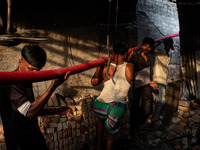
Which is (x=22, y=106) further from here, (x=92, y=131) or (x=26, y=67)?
(x=92, y=131)

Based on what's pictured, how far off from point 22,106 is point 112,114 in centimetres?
121

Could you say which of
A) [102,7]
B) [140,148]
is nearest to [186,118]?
[140,148]

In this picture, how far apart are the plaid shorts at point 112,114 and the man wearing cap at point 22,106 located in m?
0.99

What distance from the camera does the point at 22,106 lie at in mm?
1234

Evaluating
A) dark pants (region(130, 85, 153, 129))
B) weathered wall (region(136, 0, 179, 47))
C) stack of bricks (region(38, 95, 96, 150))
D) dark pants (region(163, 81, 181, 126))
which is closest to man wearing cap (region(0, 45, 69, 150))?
stack of bricks (region(38, 95, 96, 150))

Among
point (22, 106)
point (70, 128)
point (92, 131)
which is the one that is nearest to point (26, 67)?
point (22, 106)

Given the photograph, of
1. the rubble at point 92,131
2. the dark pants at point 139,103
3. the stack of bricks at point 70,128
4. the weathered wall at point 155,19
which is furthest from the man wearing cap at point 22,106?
the weathered wall at point 155,19

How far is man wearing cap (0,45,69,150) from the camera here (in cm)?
122

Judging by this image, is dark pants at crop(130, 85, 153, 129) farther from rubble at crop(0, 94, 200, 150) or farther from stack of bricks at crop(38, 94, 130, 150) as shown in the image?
stack of bricks at crop(38, 94, 130, 150)

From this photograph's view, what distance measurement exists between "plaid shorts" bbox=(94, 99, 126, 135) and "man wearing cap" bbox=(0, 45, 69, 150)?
3.24 ft

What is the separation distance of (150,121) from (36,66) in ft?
12.7

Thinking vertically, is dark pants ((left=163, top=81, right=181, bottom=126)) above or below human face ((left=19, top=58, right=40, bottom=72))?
below

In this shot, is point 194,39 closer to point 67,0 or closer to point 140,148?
point 140,148

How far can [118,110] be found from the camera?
6.91ft
